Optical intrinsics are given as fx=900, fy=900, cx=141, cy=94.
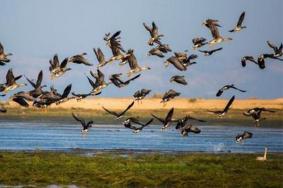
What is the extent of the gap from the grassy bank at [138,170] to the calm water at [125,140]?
8698mm

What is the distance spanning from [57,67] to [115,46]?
104 inches

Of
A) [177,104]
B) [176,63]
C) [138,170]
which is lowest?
[138,170]

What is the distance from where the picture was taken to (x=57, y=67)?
3850 cm

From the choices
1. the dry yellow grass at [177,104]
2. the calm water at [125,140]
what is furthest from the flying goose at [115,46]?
the dry yellow grass at [177,104]

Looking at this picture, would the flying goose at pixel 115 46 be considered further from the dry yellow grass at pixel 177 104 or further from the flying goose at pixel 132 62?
the dry yellow grass at pixel 177 104

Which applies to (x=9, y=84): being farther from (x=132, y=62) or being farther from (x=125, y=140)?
(x=125, y=140)

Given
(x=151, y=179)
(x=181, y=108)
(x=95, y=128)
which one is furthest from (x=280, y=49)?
(x=181, y=108)

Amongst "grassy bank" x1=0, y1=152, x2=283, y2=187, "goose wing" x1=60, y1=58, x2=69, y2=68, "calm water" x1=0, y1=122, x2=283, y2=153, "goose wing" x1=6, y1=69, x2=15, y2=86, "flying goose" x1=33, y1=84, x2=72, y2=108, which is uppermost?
"goose wing" x1=60, y1=58, x2=69, y2=68

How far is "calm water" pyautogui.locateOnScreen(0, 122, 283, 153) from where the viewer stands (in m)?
58.7

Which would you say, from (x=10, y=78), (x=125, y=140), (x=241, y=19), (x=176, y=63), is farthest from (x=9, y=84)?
(x=125, y=140)

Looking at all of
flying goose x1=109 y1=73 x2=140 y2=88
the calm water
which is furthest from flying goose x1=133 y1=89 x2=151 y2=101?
the calm water

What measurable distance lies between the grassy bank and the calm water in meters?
8.70

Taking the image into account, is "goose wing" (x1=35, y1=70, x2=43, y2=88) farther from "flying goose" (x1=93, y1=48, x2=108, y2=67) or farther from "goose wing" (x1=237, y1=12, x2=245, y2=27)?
"goose wing" (x1=237, y1=12, x2=245, y2=27)

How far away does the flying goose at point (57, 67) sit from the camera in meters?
38.1
